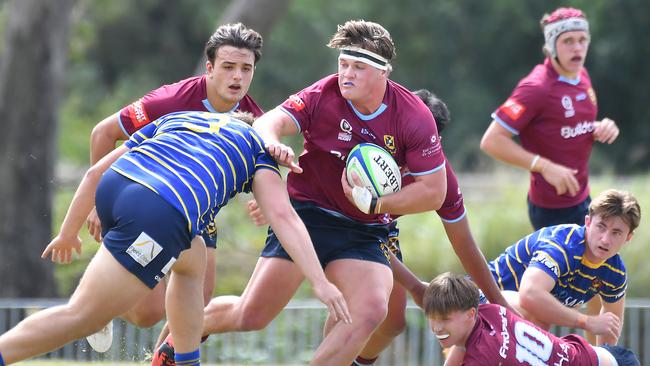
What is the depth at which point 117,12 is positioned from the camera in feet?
106

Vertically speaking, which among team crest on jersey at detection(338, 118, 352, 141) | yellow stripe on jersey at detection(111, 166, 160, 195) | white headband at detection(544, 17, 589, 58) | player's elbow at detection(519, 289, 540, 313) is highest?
white headband at detection(544, 17, 589, 58)

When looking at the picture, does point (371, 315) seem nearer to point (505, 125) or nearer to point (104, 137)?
point (104, 137)

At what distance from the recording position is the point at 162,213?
492cm

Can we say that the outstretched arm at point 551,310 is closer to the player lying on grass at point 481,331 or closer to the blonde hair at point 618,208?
the player lying on grass at point 481,331

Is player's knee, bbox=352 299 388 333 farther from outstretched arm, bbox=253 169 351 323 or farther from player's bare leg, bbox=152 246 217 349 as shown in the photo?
player's bare leg, bbox=152 246 217 349

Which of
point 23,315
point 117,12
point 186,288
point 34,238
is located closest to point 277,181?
point 186,288

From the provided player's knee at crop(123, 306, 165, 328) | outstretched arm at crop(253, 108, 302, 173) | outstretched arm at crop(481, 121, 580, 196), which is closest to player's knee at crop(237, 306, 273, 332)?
player's knee at crop(123, 306, 165, 328)

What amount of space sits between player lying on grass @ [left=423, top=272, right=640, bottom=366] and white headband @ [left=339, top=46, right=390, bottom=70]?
3.93 feet

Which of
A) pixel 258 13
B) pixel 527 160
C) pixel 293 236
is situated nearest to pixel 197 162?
pixel 293 236

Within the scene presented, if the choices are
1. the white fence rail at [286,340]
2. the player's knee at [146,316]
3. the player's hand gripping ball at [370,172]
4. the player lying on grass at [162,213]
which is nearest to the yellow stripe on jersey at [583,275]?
the player's hand gripping ball at [370,172]

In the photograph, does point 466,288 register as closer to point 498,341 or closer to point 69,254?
point 498,341

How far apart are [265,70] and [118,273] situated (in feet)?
84.2

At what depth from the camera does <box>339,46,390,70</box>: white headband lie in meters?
5.82

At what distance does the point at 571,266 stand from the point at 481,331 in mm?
997
